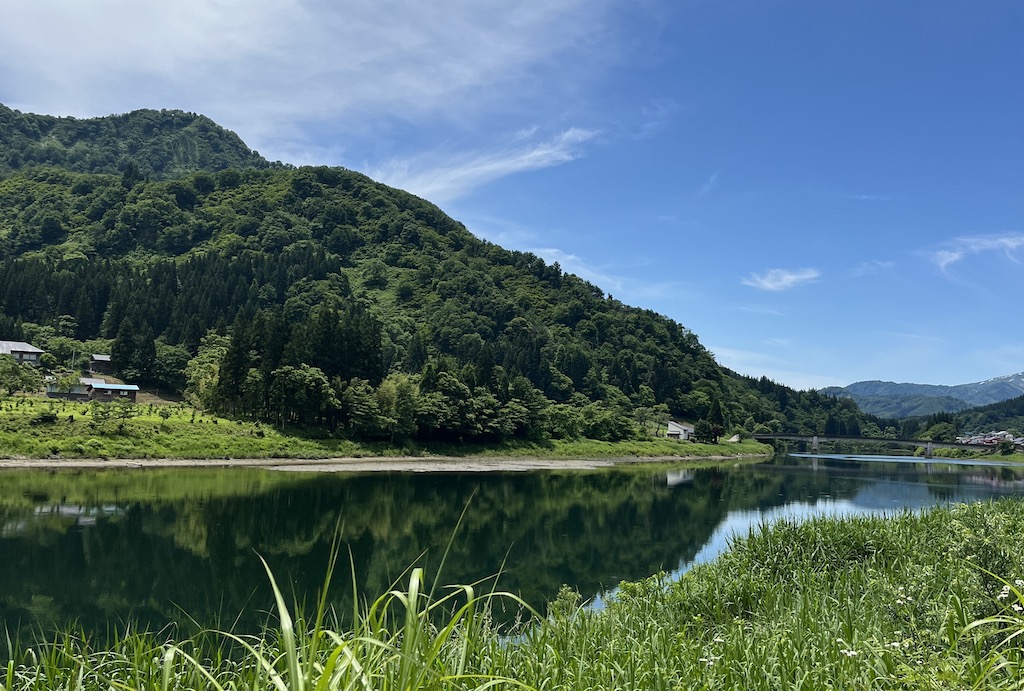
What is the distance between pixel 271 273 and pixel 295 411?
229 feet

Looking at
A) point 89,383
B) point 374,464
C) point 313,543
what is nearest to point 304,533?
point 313,543

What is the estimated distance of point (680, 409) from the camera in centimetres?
11281

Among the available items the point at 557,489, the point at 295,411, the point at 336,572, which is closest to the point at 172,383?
the point at 295,411

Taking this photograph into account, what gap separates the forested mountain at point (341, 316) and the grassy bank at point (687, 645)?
152ft

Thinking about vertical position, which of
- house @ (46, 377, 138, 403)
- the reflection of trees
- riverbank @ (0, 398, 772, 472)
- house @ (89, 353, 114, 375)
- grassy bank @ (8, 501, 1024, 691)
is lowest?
the reflection of trees

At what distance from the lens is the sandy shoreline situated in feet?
123

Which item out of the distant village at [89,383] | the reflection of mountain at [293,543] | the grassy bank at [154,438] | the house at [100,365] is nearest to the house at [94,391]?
the distant village at [89,383]

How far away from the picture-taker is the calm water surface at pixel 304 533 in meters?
16.0

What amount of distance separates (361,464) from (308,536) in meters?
25.2

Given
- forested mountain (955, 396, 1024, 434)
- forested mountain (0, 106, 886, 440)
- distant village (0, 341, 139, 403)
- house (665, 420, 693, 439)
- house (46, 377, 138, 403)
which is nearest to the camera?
house (46, 377, 138, 403)

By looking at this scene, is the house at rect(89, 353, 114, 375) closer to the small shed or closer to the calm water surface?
the small shed

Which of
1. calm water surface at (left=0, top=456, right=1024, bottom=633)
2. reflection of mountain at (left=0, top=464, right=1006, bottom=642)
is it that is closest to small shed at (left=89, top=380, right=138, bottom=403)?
calm water surface at (left=0, top=456, right=1024, bottom=633)

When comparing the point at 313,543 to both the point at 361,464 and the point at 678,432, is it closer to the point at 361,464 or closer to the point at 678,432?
the point at 361,464

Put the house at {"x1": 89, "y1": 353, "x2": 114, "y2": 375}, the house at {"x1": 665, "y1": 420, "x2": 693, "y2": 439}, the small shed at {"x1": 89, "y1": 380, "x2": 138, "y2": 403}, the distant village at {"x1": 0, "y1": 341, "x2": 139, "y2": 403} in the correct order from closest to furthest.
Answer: the distant village at {"x1": 0, "y1": 341, "x2": 139, "y2": 403}, the small shed at {"x1": 89, "y1": 380, "x2": 138, "y2": 403}, the house at {"x1": 89, "y1": 353, "x2": 114, "y2": 375}, the house at {"x1": 665, "y1": 420, "x2": 693, "y2": 439}
